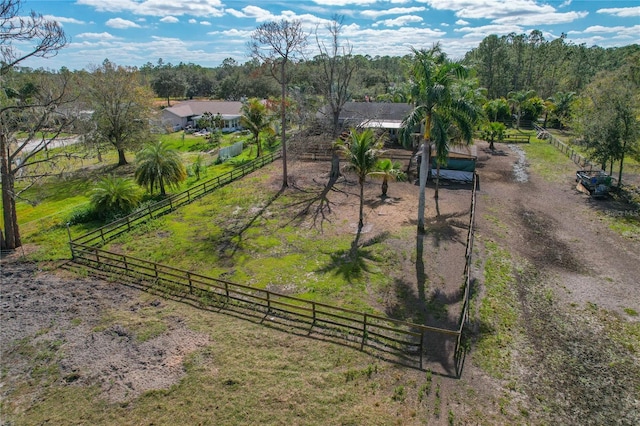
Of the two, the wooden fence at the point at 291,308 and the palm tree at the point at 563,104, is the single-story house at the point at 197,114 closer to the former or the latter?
the wooden fence at the point at 291,308

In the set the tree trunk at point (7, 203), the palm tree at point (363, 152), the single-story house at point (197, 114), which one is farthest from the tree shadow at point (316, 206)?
the single-story house at point (197, 114)

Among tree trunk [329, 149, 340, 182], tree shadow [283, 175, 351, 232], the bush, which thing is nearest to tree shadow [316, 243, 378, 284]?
tree shadow [283, 175, 351, 232]

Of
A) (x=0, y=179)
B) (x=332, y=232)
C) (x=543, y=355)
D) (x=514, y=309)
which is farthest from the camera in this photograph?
(x=332, y=232)

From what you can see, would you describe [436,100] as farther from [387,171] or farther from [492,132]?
[492,132]

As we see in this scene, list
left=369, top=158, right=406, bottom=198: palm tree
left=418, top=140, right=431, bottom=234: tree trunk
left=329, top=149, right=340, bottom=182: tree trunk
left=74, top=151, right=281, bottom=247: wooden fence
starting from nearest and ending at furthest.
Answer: left=418, top=140, right=431, bottom=234: tree trunk, left=74, top=151, right=281, bottom=247: wooden fence, left=369, top=158, right=406, bottom=198: palm tree, left=329, top=149, right=340, bottom=182: tree trunk

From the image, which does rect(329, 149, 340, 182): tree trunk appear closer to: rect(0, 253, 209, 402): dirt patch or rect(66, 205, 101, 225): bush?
rect(66, 205, 101, 225): bush

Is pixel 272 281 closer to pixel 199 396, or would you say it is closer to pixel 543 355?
pixel 199 396

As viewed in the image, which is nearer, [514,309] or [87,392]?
[87,392]

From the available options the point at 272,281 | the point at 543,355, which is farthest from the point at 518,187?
the point at 272,281
